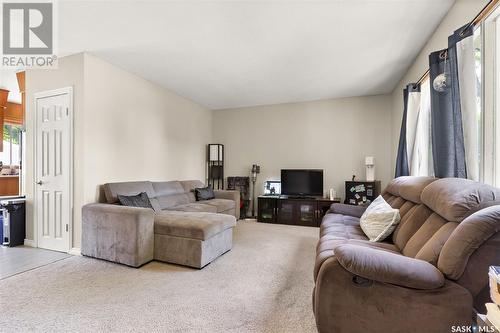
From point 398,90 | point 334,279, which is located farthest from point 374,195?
point 334,279

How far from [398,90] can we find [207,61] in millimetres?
3175

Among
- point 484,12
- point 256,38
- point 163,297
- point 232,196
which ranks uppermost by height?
point 256,38

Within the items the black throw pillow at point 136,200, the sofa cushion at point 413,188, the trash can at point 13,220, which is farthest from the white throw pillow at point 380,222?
the trash can at point 13,220

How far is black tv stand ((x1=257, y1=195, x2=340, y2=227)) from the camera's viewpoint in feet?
14.5

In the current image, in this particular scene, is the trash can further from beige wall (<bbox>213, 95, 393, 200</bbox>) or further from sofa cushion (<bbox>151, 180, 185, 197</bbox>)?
beige wall (<bbox>213, 95, 393, 200</bbox>)

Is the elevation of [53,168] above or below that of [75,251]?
above

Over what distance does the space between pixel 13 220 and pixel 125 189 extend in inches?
60.7

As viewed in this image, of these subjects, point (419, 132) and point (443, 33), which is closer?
point (443, 33)

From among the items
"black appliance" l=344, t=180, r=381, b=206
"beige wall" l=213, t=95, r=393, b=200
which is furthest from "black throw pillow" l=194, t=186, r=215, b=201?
"black appliance" l=344, t=180, r=381, b=206

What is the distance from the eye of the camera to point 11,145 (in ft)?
18.8

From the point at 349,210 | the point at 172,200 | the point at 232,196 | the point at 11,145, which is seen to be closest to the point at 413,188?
the point at 349,210

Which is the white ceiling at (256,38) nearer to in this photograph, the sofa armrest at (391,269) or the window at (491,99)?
the window at (491,99)

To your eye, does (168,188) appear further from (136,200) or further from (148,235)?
(148,235)

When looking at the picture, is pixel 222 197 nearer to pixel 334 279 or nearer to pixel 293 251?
pixel 293 251
